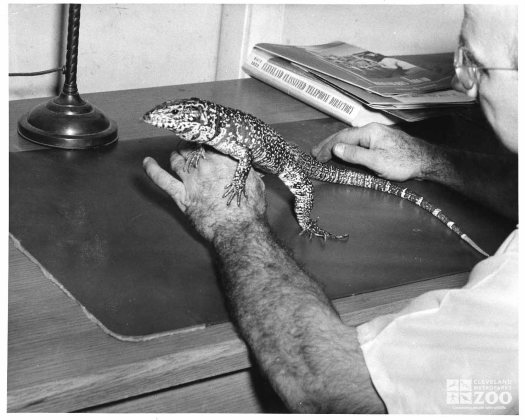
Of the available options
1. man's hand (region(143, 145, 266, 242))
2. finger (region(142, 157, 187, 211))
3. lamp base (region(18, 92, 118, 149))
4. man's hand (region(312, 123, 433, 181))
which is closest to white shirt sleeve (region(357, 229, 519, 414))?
man's hand (region(143, 145, 266, 242))

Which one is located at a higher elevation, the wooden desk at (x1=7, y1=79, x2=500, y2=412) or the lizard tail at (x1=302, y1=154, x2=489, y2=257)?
the lizard tail at (x1=302, y1=154, x2=489, y2=257)

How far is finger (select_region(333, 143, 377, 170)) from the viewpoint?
1.78m

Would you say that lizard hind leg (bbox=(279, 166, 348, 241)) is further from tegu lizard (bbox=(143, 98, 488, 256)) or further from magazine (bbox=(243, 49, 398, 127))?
magazine (bbox=(243, 49, 398, 127))

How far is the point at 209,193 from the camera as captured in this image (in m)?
1.42

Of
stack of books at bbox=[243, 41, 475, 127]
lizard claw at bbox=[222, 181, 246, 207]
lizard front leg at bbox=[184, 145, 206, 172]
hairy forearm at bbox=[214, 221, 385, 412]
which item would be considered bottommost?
hairy forearm at bbox=[214, 221, 385, 412]

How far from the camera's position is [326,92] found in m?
2.04

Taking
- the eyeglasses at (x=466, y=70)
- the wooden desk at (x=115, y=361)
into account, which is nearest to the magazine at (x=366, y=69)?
the eyeglasses at (x=466, y=70)

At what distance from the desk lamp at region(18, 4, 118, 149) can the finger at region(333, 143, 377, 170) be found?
1.72ft

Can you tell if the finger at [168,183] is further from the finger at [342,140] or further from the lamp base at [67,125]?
the finger at [342,140]

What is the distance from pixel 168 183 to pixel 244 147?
181 mm

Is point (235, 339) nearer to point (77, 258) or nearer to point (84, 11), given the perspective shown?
point (77, 258)

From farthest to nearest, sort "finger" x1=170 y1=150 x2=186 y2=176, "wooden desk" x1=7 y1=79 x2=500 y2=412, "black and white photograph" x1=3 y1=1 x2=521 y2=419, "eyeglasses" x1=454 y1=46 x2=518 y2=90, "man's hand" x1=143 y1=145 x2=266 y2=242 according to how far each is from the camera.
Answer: "finger" x1=170 y1=150 x2=186 y2=176
"man's hand" x1=143 y1=145 x2=266 y2=242
"eyeglasses" x1=454 y1=46 x2=518 y2=90
"black and white photograph" x1=3 y1=1 x2=521 y2=419
"wooden desk" x1=7 y1=79 x2=500 y2=412

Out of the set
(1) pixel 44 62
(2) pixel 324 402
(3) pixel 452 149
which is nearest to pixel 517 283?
(2) pixel 324 402

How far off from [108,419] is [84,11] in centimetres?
161
